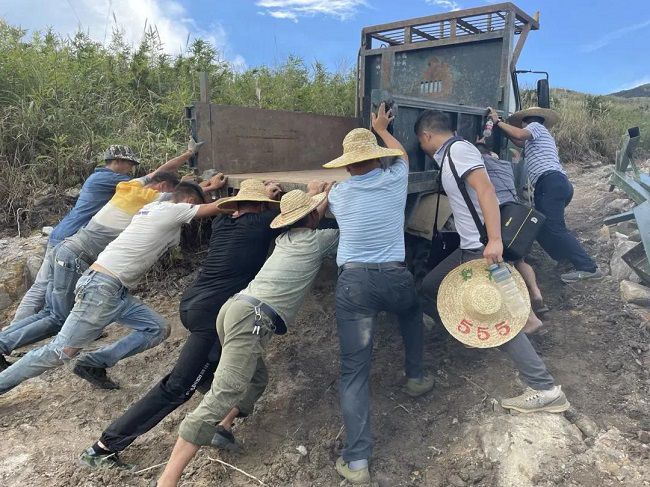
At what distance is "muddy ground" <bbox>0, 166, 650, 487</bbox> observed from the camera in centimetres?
268

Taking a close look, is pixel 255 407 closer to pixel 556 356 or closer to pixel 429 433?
pixel 429 433

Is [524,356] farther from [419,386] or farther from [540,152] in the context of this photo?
[540,152]

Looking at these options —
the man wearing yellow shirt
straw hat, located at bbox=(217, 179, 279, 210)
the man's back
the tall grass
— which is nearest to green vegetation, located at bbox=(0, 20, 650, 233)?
the tall grass

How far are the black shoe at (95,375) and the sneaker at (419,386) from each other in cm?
212

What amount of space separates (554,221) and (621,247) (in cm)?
88

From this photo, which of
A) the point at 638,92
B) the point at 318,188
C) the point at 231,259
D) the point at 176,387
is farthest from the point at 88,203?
the point at 638,92

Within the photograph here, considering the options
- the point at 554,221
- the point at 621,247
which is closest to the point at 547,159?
the point at 554,221

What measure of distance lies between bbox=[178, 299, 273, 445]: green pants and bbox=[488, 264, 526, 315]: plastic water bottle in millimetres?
1303

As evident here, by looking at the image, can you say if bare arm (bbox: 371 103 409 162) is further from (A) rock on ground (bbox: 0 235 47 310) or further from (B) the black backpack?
(A) rock on ground (bbox: 0 235 47 310)

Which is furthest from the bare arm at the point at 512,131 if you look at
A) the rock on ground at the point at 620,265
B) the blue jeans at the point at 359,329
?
the blue jeans at the point at 359,329

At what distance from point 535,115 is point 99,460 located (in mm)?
4203

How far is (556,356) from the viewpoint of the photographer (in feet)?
11.4

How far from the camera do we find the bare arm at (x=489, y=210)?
9.09 ft

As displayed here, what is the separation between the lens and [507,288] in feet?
9.43
